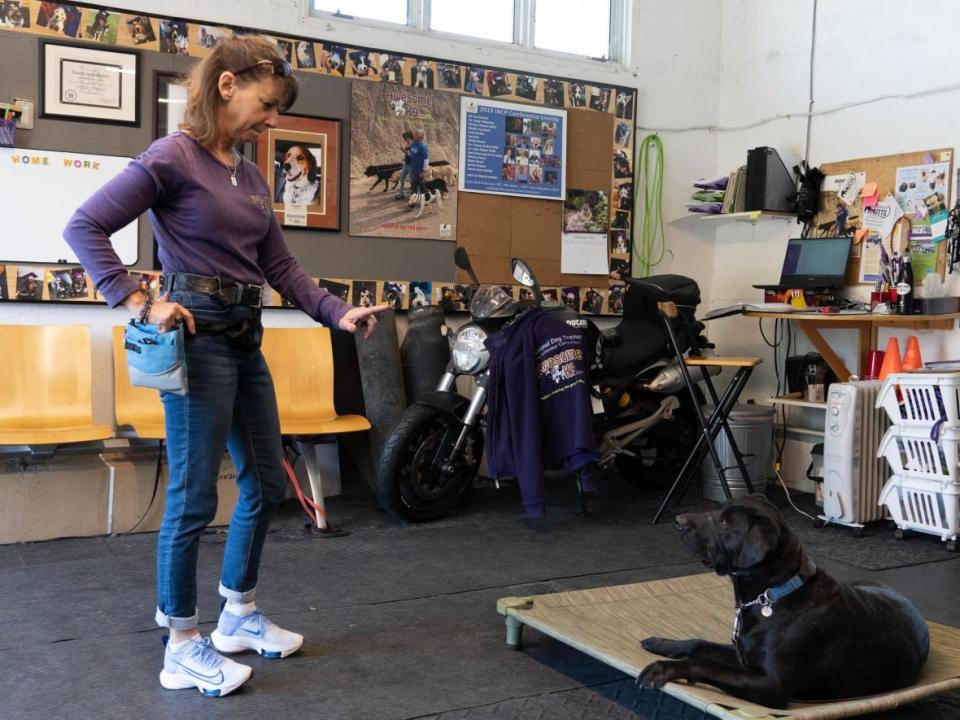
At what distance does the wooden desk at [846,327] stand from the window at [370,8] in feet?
7.44

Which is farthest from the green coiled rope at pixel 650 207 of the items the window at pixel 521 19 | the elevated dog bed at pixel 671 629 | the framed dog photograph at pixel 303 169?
the elevated dog bed at pixel 671 629

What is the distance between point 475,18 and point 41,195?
2354 millimetres

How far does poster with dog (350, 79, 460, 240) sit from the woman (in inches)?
90.3

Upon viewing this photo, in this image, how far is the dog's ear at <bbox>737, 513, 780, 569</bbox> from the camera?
1.98m

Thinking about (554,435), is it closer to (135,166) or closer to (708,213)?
(708,213)

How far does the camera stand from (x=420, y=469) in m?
4.00

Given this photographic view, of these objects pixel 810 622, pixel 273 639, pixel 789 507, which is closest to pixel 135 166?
pixel 273 639

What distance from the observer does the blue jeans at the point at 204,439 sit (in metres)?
2.16

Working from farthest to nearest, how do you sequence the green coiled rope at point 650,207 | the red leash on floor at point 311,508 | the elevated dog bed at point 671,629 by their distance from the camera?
the green coiled rope at point 650,207
the red leash on floor at point 311,508
the elevated dog bed at point 671,629

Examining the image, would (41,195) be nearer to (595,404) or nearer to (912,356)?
(595,404)

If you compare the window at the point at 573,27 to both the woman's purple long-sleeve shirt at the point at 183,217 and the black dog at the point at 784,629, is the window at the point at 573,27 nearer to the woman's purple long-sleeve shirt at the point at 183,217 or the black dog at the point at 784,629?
the woman's purple long-sleeve shirt at the point at 183,217

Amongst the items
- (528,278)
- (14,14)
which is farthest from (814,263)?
(14,14)

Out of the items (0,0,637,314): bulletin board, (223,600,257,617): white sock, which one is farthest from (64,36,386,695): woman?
(0,0,637,314): bulletin board

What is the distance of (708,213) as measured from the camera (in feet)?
17.4
